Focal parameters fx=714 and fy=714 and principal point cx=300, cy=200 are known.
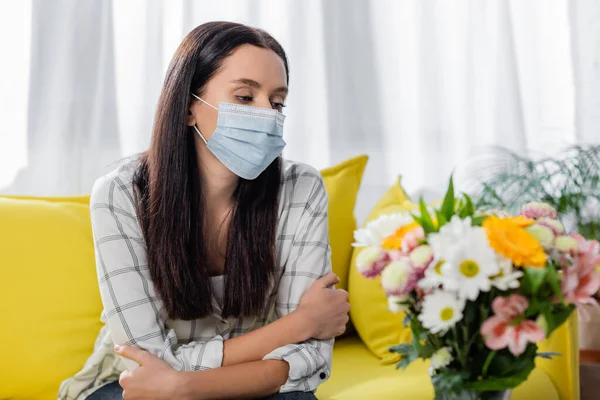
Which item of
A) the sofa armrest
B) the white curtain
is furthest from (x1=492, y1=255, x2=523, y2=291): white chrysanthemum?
the white curtain

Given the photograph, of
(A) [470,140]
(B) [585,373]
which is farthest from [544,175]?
(B) [585,373]

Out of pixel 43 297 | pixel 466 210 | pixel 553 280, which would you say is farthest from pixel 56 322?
pixel 553 280

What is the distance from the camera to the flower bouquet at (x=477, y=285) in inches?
32.8

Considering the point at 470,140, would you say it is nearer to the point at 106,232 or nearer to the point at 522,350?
the point at 106,232

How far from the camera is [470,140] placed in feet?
8.08

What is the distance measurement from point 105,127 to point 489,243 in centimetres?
180

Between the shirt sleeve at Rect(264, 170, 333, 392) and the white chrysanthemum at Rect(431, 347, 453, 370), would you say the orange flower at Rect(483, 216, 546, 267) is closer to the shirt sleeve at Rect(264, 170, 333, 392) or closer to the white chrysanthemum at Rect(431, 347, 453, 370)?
the white chrysanthemum at Rect(431, 347, 453, 370)

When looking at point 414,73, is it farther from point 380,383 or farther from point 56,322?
point 56,322

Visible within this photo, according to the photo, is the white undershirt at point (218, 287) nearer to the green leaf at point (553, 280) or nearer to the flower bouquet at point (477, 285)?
the flower bouquet at point (477, 285)

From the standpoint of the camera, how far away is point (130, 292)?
1.39 metres

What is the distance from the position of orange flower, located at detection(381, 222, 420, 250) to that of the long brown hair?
0.58 metres

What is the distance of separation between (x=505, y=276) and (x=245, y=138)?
76 cm

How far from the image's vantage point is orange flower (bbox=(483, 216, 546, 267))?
83 cm

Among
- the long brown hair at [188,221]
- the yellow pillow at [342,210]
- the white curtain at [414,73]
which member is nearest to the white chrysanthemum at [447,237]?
the long brown hair at [188,221]
